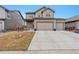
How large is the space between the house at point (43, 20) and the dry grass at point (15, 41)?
11.7 inches

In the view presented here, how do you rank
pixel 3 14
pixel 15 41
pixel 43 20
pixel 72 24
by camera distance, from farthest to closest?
pixel 43 20 → pixel 72 24 → pixel 3 14 → pixel 15 41

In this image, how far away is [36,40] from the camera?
4691 millimetres

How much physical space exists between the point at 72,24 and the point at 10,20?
6.21ft

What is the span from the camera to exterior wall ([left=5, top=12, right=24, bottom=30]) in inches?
188

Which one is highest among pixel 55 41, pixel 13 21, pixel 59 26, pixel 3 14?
pixel 3 14

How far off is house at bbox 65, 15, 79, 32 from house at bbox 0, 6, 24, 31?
1.38m

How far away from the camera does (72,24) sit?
16.3 feet

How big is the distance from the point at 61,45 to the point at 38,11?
1.25 metres

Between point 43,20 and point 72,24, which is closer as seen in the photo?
point 72,24

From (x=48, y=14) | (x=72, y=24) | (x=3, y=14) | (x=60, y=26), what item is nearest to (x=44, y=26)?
(x=48, y=14)

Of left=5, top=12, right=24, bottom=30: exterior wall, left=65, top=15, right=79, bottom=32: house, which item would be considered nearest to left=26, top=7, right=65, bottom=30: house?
left=65, top=15, right=79, bottom=32: house

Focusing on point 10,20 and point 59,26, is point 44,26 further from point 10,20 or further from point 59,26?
point 10,20
